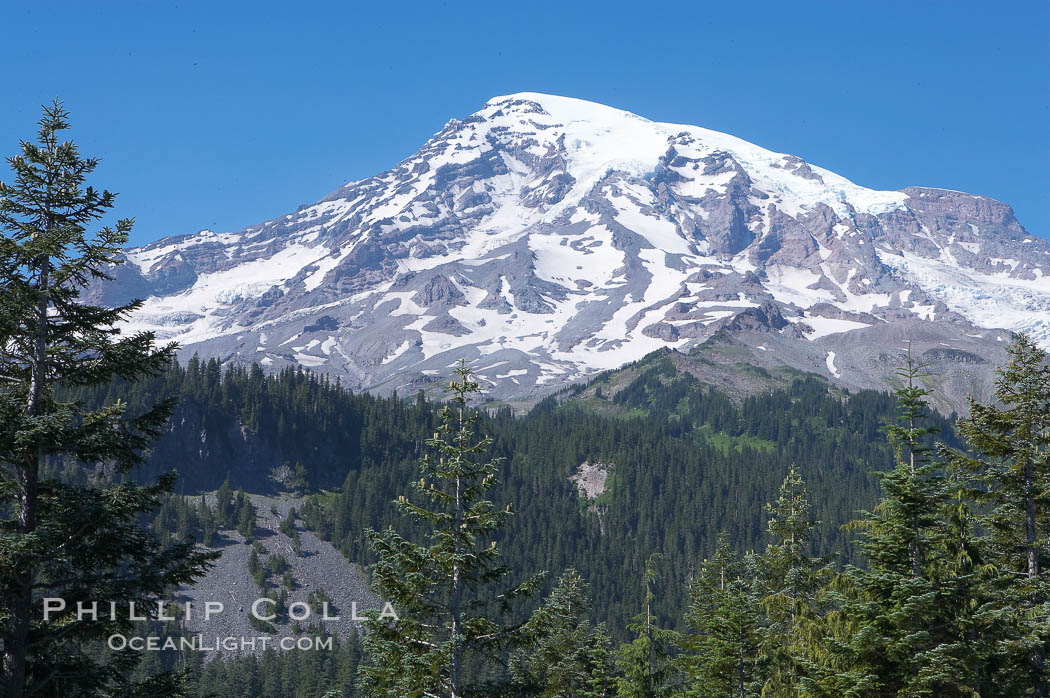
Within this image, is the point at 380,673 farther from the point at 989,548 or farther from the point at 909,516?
the point at 989,548

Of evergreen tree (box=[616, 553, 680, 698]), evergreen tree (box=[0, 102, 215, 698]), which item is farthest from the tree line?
evergreen tree (box=[616, 553, 680, 698])

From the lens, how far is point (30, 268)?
803 inches

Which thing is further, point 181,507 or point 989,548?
point 181,507

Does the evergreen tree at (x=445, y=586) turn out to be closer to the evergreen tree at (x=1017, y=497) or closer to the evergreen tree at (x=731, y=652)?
the evergreen tree at (x=1017, y=497)

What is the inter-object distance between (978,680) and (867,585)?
168 inches

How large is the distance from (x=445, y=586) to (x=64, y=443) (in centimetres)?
1069

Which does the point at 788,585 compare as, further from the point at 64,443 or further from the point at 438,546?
the point at 64,443

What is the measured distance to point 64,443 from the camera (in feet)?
64.8

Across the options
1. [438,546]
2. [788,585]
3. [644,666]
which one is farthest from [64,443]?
[644,666]

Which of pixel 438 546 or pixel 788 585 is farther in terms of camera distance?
pixel 788 585

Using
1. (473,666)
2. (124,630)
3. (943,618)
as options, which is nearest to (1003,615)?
(943,618)

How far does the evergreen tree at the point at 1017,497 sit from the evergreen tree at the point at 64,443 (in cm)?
2543

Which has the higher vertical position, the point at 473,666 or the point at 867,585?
the point at 867,585

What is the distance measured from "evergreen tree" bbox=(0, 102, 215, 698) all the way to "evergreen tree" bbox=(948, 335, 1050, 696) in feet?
83.4
